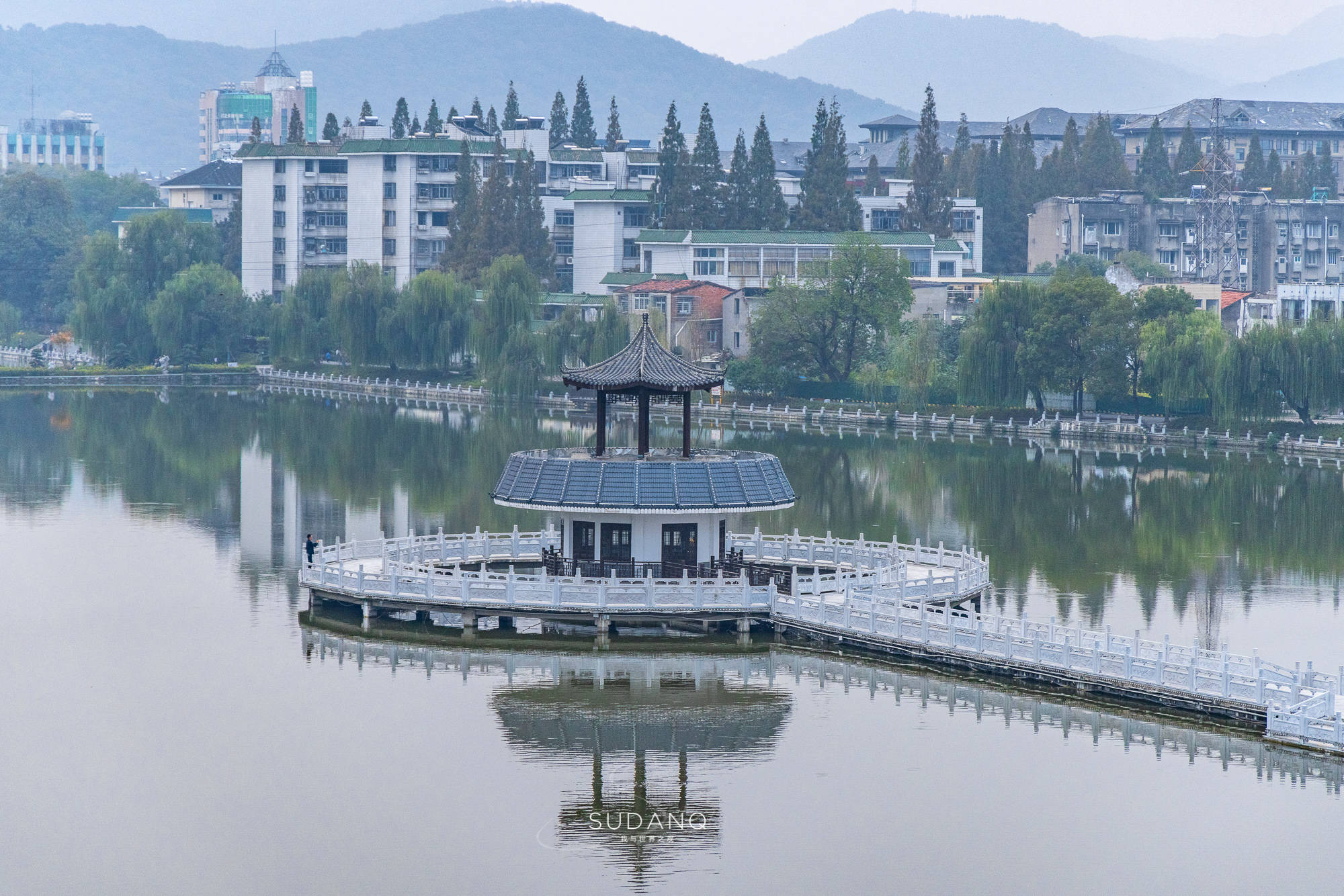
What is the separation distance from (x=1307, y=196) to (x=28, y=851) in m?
120

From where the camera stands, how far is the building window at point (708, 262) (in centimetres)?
10644

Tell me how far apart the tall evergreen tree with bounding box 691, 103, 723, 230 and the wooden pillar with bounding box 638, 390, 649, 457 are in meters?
68.9

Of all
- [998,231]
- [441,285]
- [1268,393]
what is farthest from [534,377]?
[998,231]

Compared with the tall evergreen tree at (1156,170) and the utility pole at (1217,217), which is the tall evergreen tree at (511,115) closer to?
the tall evergreen tree at (1156,170)

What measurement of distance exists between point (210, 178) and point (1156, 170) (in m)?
70.2

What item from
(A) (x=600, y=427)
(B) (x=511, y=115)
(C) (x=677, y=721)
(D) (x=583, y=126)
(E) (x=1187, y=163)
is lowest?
(C) (x=677, y=721)

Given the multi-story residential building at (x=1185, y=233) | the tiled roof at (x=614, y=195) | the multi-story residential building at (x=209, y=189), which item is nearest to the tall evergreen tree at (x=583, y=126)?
the tiled roof at (x=614, y=195)

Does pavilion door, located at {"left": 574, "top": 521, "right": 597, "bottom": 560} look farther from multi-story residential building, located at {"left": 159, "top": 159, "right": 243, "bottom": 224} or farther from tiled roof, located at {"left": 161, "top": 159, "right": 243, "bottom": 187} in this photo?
tiled roof, located at {"left": 161, "top": 159, "right": 243, "bottom": 187}

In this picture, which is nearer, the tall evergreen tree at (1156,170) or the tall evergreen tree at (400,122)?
the tall evergreen tree at (400,122)

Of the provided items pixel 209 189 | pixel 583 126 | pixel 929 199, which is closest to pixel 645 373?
pixel 929 199

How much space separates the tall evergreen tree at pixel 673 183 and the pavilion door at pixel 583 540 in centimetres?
7117

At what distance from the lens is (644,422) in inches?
1628

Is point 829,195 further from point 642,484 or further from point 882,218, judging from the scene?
point 642,484

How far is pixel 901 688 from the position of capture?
3412 centimetres
